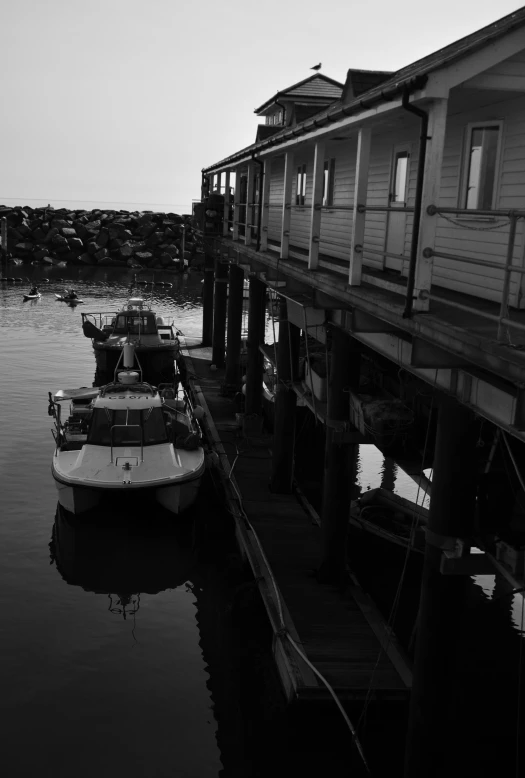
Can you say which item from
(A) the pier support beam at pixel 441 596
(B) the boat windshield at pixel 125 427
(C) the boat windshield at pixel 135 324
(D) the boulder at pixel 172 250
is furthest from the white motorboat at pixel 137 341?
(D) the boulder at pixel 172 250

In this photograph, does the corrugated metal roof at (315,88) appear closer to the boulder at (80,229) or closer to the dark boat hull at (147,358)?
the dark boat hull at (147,358)

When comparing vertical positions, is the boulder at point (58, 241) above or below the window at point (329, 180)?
below

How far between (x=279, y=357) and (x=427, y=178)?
9.49m

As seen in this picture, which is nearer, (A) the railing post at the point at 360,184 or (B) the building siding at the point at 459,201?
(B) the building siding at the point at 459,201

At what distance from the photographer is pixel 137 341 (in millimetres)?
31344

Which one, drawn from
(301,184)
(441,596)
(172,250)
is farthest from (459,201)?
(172,250)

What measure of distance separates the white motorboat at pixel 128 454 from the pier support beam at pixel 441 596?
9.00 metres

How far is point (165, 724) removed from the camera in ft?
37.3

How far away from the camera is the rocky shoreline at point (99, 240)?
74.8 m

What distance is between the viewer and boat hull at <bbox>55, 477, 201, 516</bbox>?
16.9m

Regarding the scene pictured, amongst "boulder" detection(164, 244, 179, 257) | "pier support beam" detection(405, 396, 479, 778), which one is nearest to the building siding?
"pier support beam" detection(405, 396, 479, 778)

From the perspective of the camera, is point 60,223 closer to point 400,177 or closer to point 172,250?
point 172,250

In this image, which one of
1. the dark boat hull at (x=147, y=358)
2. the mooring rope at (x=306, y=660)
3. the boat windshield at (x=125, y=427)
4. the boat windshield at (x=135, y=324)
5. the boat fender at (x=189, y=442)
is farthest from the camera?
the boat windshield at (x=135, y=324)

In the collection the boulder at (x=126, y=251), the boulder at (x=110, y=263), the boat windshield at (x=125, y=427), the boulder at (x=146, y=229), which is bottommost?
the boulder at (x=110, y=263)
